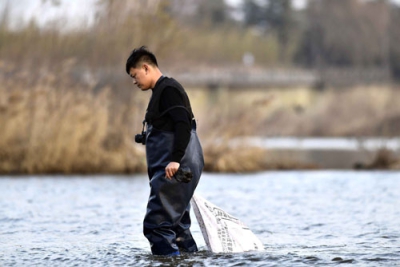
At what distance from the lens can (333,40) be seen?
86125 mm

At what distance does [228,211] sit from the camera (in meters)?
12.1

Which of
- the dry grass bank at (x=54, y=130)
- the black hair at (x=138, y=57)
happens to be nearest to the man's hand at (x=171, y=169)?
the black hair at (x=138, y=57)

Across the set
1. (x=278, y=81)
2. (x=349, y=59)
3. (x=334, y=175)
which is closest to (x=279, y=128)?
(x=278, y=81)

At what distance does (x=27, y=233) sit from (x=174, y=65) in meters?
10.8

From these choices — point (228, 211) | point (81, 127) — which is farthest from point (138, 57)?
point (81, 127)

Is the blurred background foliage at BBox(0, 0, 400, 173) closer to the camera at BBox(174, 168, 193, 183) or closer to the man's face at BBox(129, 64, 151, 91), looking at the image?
the man's face at BBox(129, 64, 151, 91)

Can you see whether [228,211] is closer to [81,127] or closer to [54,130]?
[81,127]

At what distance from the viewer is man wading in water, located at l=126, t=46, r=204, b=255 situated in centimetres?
724

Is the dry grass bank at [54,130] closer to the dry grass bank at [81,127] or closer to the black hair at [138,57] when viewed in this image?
the dry grass bank at [81,127]

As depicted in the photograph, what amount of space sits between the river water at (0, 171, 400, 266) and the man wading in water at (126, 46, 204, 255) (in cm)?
34

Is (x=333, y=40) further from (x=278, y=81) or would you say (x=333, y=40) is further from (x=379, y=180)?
(x=379, y=180)

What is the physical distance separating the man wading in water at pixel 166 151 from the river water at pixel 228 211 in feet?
1.13

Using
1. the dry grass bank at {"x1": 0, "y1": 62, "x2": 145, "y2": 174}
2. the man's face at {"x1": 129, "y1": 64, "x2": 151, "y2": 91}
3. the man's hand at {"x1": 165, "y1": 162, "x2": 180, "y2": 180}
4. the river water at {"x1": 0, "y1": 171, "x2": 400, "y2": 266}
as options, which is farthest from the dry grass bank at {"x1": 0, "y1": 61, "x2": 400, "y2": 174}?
the man's hand at {"x1": 165, "y1": 162, "x2": 180, "y2": 180}

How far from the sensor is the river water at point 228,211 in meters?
7.95
